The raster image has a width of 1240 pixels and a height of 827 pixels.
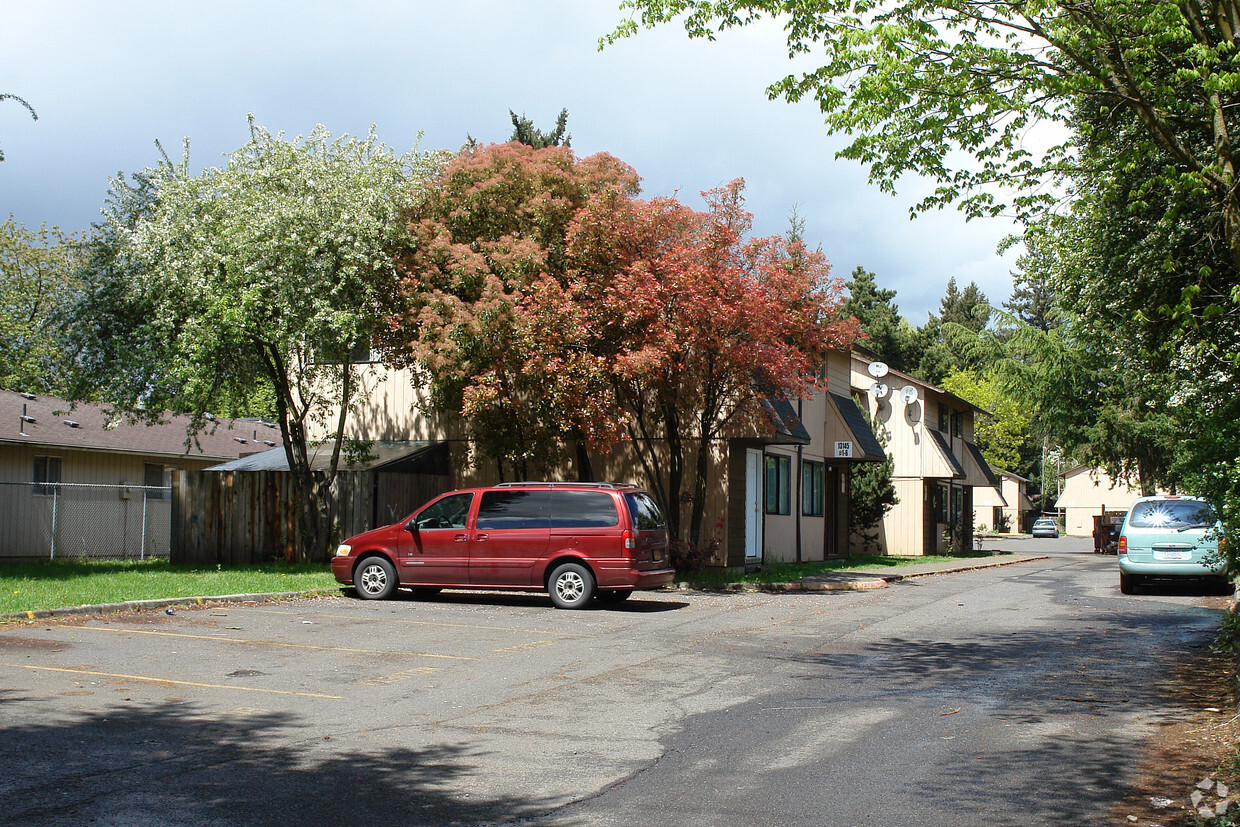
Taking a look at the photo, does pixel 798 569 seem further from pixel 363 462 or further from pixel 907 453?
pixel 907 453

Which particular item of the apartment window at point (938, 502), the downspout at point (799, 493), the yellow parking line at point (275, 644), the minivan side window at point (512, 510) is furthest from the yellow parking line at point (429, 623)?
the apartment window at point (938, 502)

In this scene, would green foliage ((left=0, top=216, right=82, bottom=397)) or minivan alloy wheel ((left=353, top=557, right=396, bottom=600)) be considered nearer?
minivan alloy wheel ((left=353, top=557, right=396, bottom=600))

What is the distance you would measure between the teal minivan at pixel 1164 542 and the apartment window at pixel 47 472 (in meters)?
25.0

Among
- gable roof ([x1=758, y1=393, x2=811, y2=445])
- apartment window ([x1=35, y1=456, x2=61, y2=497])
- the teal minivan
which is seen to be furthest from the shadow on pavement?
apartment window ([x1=35, y1=456, x2=61, y2=497])

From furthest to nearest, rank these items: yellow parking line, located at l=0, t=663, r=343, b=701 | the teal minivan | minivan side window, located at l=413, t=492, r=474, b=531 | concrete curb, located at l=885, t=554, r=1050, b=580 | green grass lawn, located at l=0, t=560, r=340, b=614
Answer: concrete curb, located at l=885, t=554, r=1050, b=580, the teal minivan, minivan side window, located at l=413, t=492, r=474, b=531, green grass lawn, located at l=0, t=560, r=340, b=614, yellow parking line, located at l=0, t=663, r=343, b=701

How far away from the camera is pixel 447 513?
16562mm

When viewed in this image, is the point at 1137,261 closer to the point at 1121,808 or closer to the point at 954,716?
the point at 954,716

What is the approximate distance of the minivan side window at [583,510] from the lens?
15.8 m

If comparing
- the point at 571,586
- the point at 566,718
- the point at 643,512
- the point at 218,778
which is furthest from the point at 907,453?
the point at 218,778

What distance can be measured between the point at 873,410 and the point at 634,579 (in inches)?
903

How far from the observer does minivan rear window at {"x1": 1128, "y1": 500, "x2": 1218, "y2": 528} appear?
1919 centimetres

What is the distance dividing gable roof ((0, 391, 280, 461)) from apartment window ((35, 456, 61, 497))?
29.9 inches

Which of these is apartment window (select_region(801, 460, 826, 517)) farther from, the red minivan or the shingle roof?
the red minivan

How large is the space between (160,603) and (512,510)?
16.6ft
